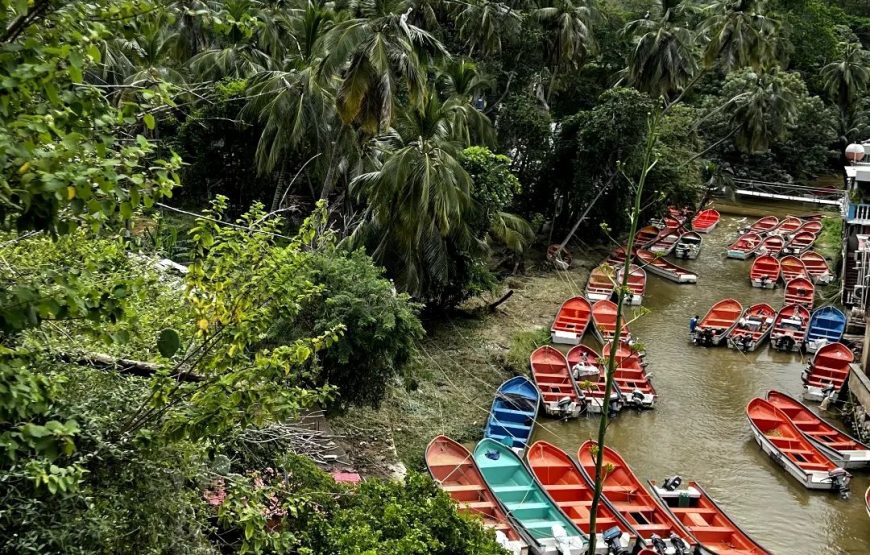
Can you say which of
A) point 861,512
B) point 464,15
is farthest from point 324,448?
point 464,15

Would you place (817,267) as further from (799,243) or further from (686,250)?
(686,250)

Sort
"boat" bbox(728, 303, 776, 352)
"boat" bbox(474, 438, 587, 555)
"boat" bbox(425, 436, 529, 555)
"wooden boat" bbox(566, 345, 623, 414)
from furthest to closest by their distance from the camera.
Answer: "boat" bbox(728, 303, 776, 352) → "wooden boat" bbox(566, 345, 623, 414) → "boat" bbox(425, 436, 529, 555) → "boat" bbox(474, 438, 587, 555)

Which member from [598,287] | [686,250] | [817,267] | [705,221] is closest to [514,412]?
[598,287]

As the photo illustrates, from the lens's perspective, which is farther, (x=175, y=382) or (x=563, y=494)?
(x=563, y=494)

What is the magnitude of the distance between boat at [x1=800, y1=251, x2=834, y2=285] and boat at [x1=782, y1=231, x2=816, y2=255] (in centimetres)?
90

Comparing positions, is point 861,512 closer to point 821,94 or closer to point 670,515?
point 670,515

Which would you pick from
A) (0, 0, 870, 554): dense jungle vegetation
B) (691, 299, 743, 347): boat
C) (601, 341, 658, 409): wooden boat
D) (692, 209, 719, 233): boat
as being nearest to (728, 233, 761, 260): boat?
(692, 209, 719, 233): boat

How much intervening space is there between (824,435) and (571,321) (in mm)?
7916

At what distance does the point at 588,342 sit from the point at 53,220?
20.9 meters

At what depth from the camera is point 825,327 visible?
961 inches

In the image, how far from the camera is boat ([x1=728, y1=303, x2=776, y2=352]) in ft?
77.7

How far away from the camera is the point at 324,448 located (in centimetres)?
1223

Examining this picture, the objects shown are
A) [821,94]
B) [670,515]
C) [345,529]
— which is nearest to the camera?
[345,529]

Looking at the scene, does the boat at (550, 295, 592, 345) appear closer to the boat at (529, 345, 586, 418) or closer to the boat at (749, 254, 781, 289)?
the boat at (529, 345, 586, 418)
